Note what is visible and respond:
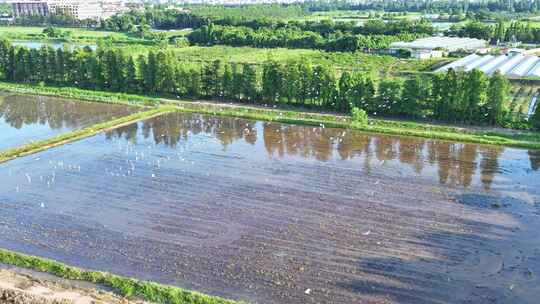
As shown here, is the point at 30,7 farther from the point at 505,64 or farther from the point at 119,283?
the point at 119,283

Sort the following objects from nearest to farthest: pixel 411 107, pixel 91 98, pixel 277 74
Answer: pixel 411 107
pixel 277 74
pixel 91 98

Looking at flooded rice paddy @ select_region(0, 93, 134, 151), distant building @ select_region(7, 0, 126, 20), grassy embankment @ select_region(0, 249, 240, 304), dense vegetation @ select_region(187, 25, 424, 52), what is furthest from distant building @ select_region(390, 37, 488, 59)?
distant building @ select_region(7, 0, 126, 20)

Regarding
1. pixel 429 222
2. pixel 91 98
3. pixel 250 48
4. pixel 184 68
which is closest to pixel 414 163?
pixel 429 222

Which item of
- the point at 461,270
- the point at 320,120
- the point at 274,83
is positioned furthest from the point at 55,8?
the point at 461,270

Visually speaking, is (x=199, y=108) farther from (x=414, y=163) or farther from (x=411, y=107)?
(x=414, y=163)

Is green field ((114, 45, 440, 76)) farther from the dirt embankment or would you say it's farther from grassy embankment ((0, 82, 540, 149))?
the dirt embankment
